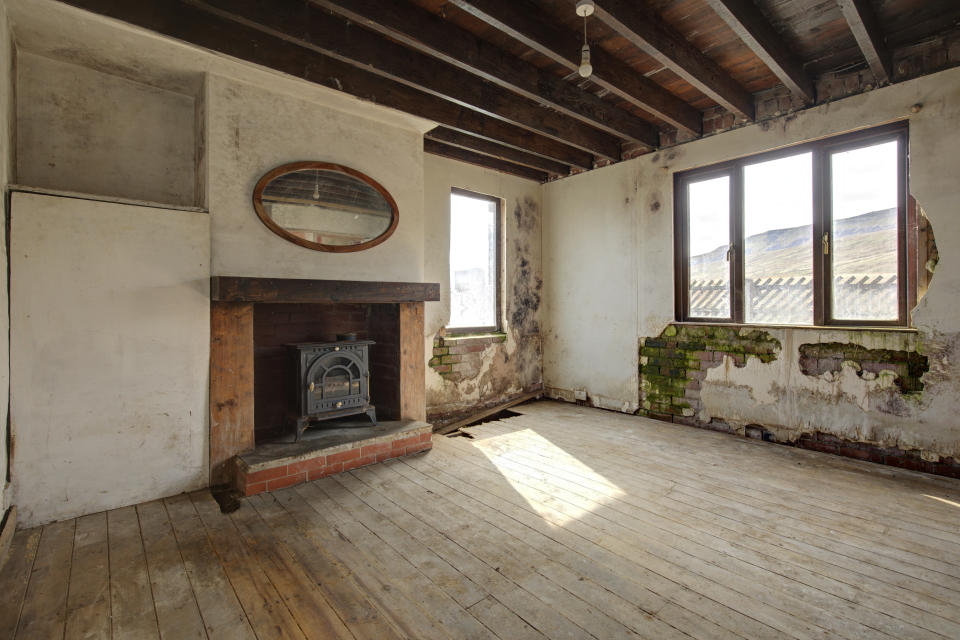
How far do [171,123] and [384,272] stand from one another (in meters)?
1.70

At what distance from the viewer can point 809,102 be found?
341cm

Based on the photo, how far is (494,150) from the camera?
175 inches

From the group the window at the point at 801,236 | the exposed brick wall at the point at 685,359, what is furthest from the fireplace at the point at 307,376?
the window at the point at 801,236

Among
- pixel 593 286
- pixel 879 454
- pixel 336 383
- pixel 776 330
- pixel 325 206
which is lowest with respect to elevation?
pixel 879 454

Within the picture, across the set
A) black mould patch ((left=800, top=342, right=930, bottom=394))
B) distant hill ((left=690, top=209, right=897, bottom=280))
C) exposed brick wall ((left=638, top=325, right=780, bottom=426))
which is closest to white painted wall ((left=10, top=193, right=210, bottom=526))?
exposed brick wall ((left=638, top=325, right=780, bottom=426))

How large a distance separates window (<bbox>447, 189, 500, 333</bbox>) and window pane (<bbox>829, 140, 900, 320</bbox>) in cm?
305

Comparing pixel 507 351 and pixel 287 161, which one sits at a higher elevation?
pixel 287 161

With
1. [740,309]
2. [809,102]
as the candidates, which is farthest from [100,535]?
[809,102]

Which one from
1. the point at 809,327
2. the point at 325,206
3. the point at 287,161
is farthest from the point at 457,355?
the point at 809,327

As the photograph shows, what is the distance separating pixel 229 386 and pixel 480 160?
128 inches

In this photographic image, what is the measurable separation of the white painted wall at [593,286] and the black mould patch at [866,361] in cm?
147

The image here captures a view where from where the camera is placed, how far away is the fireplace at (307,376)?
110 inches

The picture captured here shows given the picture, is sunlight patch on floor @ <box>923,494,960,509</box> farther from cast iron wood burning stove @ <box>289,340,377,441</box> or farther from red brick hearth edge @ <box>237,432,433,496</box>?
cast iron wood burning stove @ <box>289,340,377,441</box>

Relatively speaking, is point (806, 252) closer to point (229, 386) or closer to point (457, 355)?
point (457, 355)
